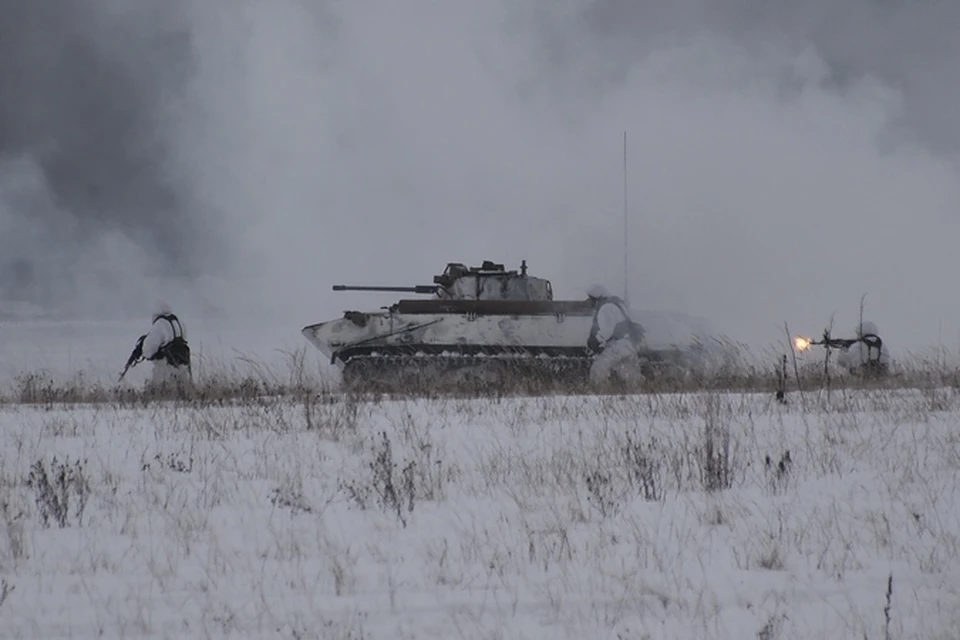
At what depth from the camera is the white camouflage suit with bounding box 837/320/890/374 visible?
37.8ft

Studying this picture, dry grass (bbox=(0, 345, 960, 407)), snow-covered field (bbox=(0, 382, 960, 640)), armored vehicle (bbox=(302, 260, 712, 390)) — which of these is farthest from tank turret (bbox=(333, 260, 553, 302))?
snow-covered field (bbox=(0, 382, 960, 640))

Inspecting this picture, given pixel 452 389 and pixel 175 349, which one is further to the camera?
pixel 175 349

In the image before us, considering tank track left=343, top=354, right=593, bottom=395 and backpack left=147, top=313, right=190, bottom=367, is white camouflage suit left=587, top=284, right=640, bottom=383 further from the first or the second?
backpack left=147, top=313, right=190, bottom=367

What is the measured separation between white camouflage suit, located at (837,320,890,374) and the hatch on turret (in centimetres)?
523

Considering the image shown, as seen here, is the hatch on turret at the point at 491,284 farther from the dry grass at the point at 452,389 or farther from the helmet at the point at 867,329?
the helmet at the point at 867,329

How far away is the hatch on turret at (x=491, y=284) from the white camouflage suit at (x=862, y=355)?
5.23m

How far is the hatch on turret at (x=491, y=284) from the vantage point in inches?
597

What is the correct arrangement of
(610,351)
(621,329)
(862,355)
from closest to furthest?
(862,355), (610,351), (621,329)

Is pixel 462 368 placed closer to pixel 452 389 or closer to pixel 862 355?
Answer: pixel 452 389

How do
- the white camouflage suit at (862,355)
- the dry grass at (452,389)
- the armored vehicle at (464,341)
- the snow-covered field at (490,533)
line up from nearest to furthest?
the snow-covered field at (490,533)
the dry grass at (452,389)
the white camouflage suit at (862,355)
the armored vehicle at (464,341)

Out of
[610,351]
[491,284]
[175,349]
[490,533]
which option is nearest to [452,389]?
[610,351]

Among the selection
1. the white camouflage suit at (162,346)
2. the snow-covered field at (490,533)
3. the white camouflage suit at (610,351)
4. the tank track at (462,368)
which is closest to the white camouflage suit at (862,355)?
the white camouflage suit at (610,351)

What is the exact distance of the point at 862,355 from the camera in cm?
1157

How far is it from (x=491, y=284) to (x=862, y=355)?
6056 mm
